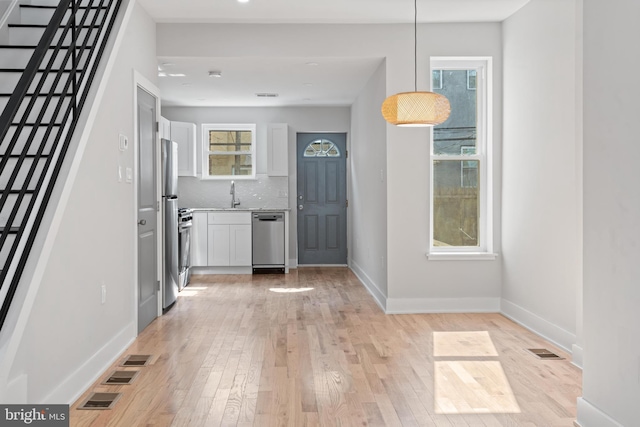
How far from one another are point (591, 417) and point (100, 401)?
8.34 feet

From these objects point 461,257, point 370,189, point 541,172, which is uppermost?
point 541,172

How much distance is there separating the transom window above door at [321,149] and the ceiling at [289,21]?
5.00ft

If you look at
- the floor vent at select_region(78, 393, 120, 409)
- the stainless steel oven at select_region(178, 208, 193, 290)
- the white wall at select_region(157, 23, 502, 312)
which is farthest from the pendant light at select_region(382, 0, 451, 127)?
the stainless steel oven at select_region(178, 208, 193, 290)

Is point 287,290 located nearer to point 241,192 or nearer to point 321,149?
point 241,192

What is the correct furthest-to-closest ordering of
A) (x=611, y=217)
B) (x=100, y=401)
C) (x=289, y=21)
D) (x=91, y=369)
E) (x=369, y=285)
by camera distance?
1. (x=369, y=285)
2. (x=289, y=21)
3. (x=91, y=369)
4. (x=100, y=401)
5. (x=611, y=217)

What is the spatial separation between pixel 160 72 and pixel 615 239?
16.9ft

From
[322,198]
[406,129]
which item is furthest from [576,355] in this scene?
[322,198]

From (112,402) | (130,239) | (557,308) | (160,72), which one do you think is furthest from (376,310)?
(160,72)

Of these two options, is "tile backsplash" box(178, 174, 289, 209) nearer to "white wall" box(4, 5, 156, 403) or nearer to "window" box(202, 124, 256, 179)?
"window" box(202, 124, 256, 179)

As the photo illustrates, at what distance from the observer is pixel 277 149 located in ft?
29.3

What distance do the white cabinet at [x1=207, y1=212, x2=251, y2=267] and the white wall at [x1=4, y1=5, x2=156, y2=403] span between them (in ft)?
12.0

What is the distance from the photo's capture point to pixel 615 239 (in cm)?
257

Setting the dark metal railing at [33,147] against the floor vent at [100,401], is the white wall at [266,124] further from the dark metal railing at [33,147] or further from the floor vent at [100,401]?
the floor vent at [100,401]

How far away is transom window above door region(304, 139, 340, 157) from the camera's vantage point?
931 cm
